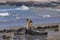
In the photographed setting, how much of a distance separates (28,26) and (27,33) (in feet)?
1.12

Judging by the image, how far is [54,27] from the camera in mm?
17062

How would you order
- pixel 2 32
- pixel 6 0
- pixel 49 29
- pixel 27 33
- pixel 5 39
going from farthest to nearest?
pixel 6 0 → pixel 49 29 → pixel 2 32 → pixel 27 33 → pixel 5 39

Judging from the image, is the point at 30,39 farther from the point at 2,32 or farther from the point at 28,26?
the point at 2,32

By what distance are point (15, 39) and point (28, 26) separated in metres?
1.23

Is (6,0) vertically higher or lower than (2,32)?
lower

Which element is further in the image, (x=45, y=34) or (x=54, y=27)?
(x=54, y=27)

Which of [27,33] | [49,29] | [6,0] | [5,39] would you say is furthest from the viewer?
[6,0]

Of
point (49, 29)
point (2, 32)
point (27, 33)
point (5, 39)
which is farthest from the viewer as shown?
point (49, 29)

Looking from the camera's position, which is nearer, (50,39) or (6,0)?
(50,39)

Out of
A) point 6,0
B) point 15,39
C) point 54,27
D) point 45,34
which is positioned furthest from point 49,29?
point 6,0

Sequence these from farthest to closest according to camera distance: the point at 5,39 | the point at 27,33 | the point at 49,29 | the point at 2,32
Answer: the point at 49,29 < the point at 2,32 < the point at 27,33 < the point at 5,39

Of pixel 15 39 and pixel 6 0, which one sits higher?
pixel 15 39

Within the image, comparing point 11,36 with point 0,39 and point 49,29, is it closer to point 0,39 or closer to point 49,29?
point 0,39

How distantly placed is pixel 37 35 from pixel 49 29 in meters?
2.35
